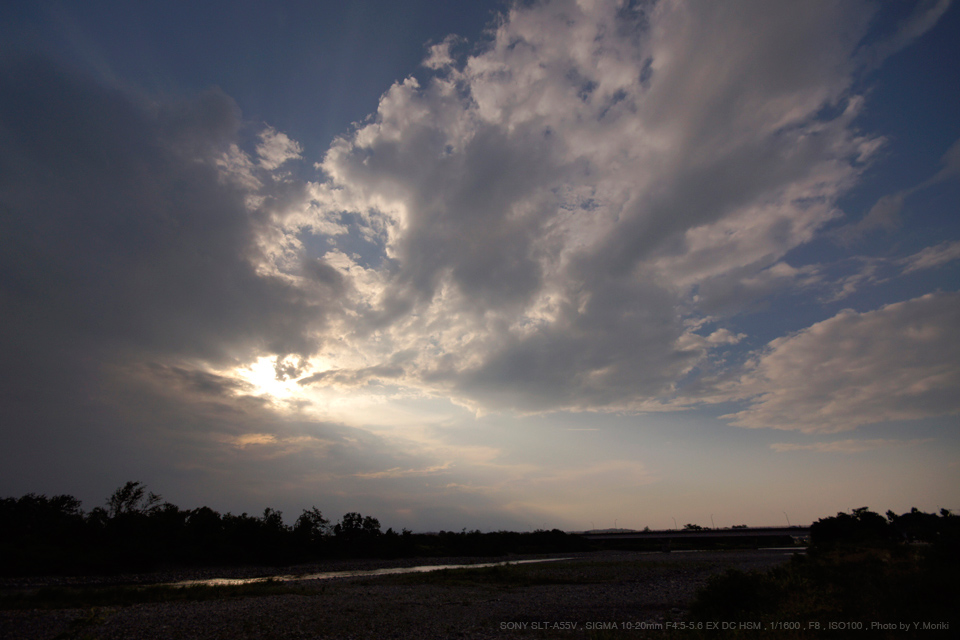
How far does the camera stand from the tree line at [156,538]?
5759 centimetres

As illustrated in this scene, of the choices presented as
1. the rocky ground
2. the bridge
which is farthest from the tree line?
the bridge

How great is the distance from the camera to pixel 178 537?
2896 inches

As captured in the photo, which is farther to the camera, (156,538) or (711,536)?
(711,536)

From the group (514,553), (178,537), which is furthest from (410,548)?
(178,537)

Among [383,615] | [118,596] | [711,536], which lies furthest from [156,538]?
[711,536]

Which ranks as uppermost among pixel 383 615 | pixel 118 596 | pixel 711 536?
pixel 118 596

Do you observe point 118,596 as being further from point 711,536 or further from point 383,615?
point 711,536

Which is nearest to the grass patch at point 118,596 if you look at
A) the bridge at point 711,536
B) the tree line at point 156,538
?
the tree line at point 156,538

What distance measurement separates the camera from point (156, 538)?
6869 centimetres

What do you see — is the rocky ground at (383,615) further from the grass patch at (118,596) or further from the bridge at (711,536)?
the bridge at (711,536)

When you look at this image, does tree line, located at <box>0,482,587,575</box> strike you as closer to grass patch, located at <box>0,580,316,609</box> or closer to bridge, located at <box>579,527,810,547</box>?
grass patch, located at <box>0,580,316,609</box>

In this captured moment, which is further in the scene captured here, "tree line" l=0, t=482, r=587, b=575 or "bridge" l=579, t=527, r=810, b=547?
"bridge" l=579, t=527, r=810, b=547

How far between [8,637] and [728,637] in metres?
35.2

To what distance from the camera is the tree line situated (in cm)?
5759
